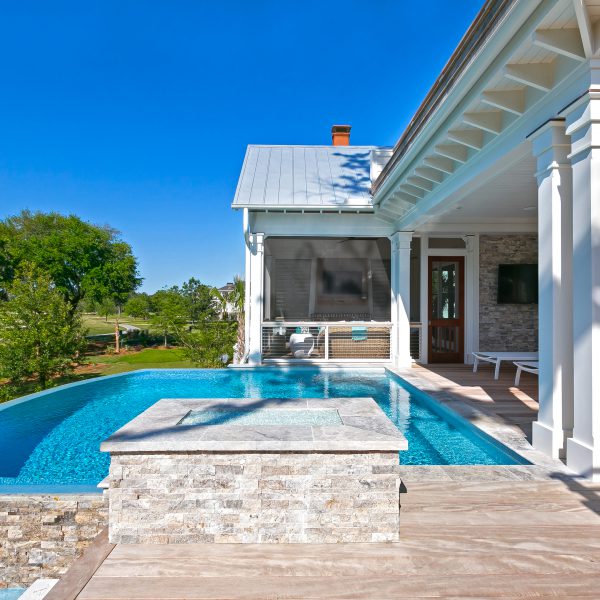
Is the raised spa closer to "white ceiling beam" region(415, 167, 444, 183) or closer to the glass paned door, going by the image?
"white ceiling beam" region(415, 167, 444, 183)

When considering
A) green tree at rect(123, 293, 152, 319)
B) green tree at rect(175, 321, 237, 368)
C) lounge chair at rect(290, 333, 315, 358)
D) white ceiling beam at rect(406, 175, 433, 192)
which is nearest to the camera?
white ceiling beam at rect(406, 175, 433, 192)

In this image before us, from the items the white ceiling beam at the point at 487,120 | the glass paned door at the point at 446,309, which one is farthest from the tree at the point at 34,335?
the white ceiling beam at the point at 487,120

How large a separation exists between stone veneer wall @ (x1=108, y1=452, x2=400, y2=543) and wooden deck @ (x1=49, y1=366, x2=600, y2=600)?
0.24 ft

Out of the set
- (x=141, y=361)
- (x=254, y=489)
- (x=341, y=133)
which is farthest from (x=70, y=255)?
(x=254, y=489)

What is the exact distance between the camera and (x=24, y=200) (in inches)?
1169

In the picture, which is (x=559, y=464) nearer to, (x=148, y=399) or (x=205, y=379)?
(x=148, y=399)

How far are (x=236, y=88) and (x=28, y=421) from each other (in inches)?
524

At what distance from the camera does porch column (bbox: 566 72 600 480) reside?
301 cm

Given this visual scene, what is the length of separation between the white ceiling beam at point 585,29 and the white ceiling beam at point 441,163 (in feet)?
8.67

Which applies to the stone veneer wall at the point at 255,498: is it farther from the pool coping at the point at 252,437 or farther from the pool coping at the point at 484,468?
the pool coping at the point at 484,468

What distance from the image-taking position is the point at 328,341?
31.5 ft

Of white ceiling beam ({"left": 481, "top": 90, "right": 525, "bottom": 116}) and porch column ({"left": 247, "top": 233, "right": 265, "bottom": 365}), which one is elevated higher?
white ceiling beam ({"left": 481, "top": 90, "right": 525, "bottom": 116})

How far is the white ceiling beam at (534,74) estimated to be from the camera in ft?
10.9

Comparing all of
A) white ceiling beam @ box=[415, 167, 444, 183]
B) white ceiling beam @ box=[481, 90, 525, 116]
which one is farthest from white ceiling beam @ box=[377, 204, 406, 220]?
white ceiling beam @ box=[481, 90, 525, 116]
